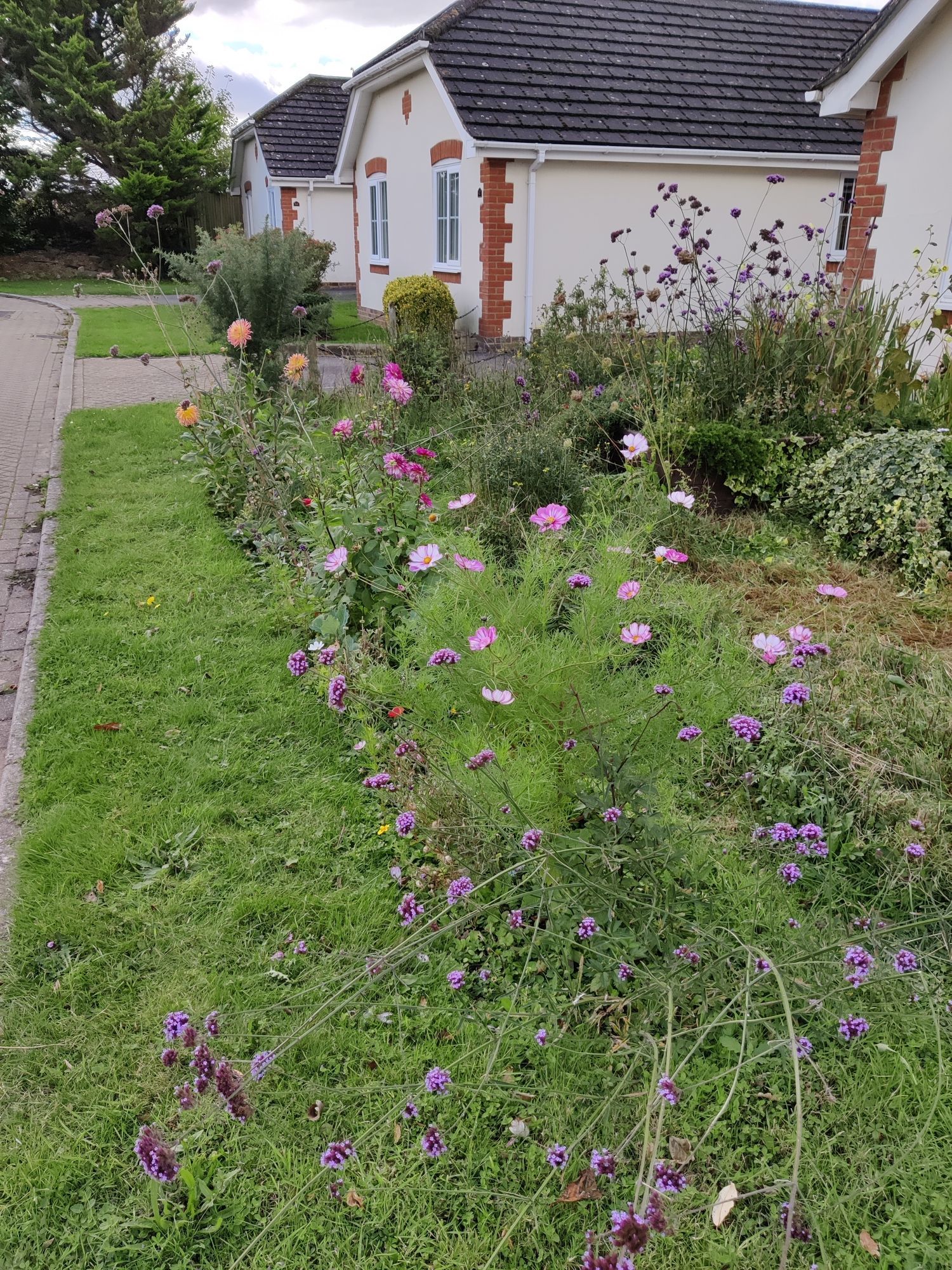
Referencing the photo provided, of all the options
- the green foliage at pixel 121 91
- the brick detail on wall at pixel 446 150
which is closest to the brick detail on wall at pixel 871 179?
the brick detail on wall at pixel 446 150

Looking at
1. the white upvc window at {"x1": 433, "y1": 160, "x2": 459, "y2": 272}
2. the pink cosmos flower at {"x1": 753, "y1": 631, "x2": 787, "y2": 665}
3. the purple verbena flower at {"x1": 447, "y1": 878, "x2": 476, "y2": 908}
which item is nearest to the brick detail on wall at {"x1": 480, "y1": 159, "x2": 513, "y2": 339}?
the white upvc window at {"x1": 433, "y1": 160, "x2": 459, "y2": 272}

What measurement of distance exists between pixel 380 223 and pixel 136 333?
4.91m

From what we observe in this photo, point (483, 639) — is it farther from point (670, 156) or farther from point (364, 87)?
point (364, 87)

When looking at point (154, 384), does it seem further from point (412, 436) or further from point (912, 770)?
point (912, 770)

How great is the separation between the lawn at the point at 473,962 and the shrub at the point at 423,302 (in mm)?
9192

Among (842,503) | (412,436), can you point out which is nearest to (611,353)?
(412,436)

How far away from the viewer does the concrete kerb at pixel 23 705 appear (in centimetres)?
265

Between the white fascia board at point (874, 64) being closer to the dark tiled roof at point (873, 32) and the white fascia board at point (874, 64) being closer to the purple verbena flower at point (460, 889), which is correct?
the dark tiled roof at point (873, 32)

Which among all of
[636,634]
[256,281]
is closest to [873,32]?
[256,281]

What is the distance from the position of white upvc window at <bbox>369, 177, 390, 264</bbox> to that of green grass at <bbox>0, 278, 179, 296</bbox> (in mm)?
6327

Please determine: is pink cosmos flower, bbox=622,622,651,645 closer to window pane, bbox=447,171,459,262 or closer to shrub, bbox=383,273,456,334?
shrub, bbox=383,273,456,334

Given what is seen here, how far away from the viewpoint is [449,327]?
1162 centimetres

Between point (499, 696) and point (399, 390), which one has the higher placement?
point (399, 390)

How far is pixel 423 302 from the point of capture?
1205 centimetres
